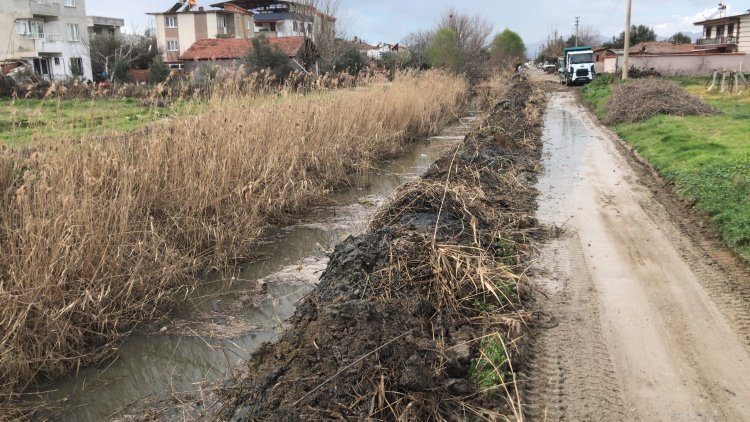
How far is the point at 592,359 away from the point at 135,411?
337cm

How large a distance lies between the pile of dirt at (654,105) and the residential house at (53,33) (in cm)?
3577

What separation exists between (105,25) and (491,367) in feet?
223

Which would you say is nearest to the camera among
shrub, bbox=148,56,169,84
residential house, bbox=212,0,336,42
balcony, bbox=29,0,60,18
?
shrub, bbox=148,56,169,84

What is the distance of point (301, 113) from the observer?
11.4 m

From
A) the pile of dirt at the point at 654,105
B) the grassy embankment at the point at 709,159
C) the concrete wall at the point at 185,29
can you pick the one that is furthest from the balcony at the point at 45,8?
the grassy embankment at the point at 709,159

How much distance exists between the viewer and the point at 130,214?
250 inches

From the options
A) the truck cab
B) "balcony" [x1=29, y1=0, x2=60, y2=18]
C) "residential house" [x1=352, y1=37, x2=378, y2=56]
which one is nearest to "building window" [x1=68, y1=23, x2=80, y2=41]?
"balcony" [x1=29, y1=0, x2=60, y2=18]

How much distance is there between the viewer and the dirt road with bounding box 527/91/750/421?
371 cm

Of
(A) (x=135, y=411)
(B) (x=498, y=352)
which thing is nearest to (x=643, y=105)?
(B) (x=498, y=352)

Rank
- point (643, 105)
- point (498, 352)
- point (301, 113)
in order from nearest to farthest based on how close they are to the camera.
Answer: point (498, 352)
point (301, 113)
point (643, 105)

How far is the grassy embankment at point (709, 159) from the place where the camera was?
7219 millimetres

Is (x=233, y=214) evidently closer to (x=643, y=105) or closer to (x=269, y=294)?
(x=269, y=294)

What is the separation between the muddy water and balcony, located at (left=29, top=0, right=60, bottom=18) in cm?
4365

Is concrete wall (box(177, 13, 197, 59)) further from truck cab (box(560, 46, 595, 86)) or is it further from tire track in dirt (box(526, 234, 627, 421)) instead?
tire track in dirt (box(526, 234, 627, 421))
